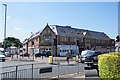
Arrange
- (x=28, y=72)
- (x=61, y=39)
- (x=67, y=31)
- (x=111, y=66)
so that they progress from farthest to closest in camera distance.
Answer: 1. (x=67, y=31)
2. (x=61, y=39)
3. (x=28, y=72)
4. (x=111, y=66)

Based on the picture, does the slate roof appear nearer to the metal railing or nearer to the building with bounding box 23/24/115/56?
the building with bounding box 23/24/115/56

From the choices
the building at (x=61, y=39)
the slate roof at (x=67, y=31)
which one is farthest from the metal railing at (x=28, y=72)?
the slate roof at (x=67, y=31)

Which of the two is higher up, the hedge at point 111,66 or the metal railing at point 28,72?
the hedge at point 111,66

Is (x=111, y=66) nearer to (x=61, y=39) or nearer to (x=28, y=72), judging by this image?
(x=28, y=72)

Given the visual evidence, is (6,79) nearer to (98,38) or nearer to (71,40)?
(71,40)

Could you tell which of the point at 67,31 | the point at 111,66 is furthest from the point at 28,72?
the point at 67,31

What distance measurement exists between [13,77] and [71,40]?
3965 cm

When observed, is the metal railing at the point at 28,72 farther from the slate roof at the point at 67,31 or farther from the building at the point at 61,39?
the slate roof at the point at 67,31

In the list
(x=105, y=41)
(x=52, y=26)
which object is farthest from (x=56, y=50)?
(x=105, y=41)

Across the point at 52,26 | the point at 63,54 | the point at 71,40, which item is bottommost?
the point at 63,54

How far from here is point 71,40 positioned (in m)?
45.4

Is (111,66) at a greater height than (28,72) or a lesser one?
greater

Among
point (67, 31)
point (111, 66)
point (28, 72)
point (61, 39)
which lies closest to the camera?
point (111, 66)

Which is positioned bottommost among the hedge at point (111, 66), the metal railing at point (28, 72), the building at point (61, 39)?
the metal railing at point (28, 72)
